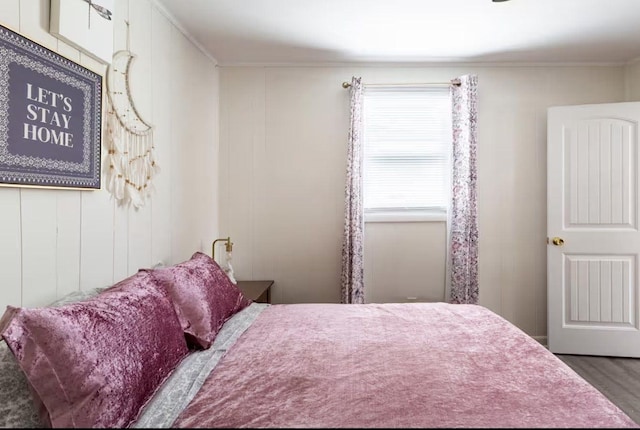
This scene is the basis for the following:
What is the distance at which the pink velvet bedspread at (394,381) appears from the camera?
3.49ft

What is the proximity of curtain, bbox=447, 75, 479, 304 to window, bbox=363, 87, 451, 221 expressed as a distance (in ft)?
0.44

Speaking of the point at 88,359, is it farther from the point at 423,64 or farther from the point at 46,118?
the point at 423,64

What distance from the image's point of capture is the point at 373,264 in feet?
11.4

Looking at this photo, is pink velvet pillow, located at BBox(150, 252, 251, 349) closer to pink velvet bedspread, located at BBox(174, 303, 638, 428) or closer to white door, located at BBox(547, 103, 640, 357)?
pink velvet bedspread, located at BBox(174, 303, 638, 428)

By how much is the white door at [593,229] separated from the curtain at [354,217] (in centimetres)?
159

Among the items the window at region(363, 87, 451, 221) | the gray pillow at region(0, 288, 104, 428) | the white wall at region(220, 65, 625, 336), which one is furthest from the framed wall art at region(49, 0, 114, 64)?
the window at region(363, 87, 451, 221)

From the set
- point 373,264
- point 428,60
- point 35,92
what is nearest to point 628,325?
point 373,264

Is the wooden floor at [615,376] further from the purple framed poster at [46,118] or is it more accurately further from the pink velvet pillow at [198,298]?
the purple framed poster at [46,118]

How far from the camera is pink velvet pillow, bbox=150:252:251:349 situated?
1.66m

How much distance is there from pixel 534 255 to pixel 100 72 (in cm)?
354

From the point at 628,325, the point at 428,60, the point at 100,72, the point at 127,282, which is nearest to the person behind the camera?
the point at 127,282

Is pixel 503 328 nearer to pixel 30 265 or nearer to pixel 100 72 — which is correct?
pixel 30 265

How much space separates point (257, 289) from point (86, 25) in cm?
203

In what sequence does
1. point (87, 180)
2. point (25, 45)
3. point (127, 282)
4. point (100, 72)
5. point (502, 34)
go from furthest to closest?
1. point (502, 34)
2. point (100, 72)
3. point (87, 180)
4. point (127, 282)
5. point (25, 45)
